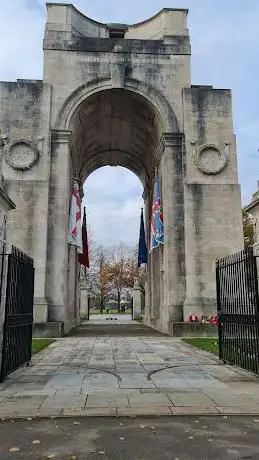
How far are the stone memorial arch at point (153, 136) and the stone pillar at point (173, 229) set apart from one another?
0.05m

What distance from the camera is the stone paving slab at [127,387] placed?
260 inches

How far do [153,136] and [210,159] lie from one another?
4.76 meters

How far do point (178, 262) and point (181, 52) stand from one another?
11.9 meters

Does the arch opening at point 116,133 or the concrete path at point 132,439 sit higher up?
the arch opening at point 116,133

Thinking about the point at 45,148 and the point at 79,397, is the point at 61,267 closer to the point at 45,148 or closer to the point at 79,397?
the point at 45,148

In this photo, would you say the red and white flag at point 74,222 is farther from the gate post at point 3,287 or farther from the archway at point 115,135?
the gate post at point 3,287

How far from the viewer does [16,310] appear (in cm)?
1015

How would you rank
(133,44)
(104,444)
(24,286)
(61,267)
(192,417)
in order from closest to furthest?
(104,444) → (192,417) → (24,286) → (61,267) → (133,44)

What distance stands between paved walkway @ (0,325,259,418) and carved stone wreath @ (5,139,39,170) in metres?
11.6

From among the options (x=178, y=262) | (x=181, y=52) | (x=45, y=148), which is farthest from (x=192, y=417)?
(x=181, y=52)

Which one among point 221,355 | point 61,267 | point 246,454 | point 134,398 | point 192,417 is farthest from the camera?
point 61,267

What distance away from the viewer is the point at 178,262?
2180 cm

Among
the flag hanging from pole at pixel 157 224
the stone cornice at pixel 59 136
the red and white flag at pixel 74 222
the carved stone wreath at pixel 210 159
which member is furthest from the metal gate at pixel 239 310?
the stone cornice at pixel 59 136

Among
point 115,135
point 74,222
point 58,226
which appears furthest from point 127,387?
point 115,135
